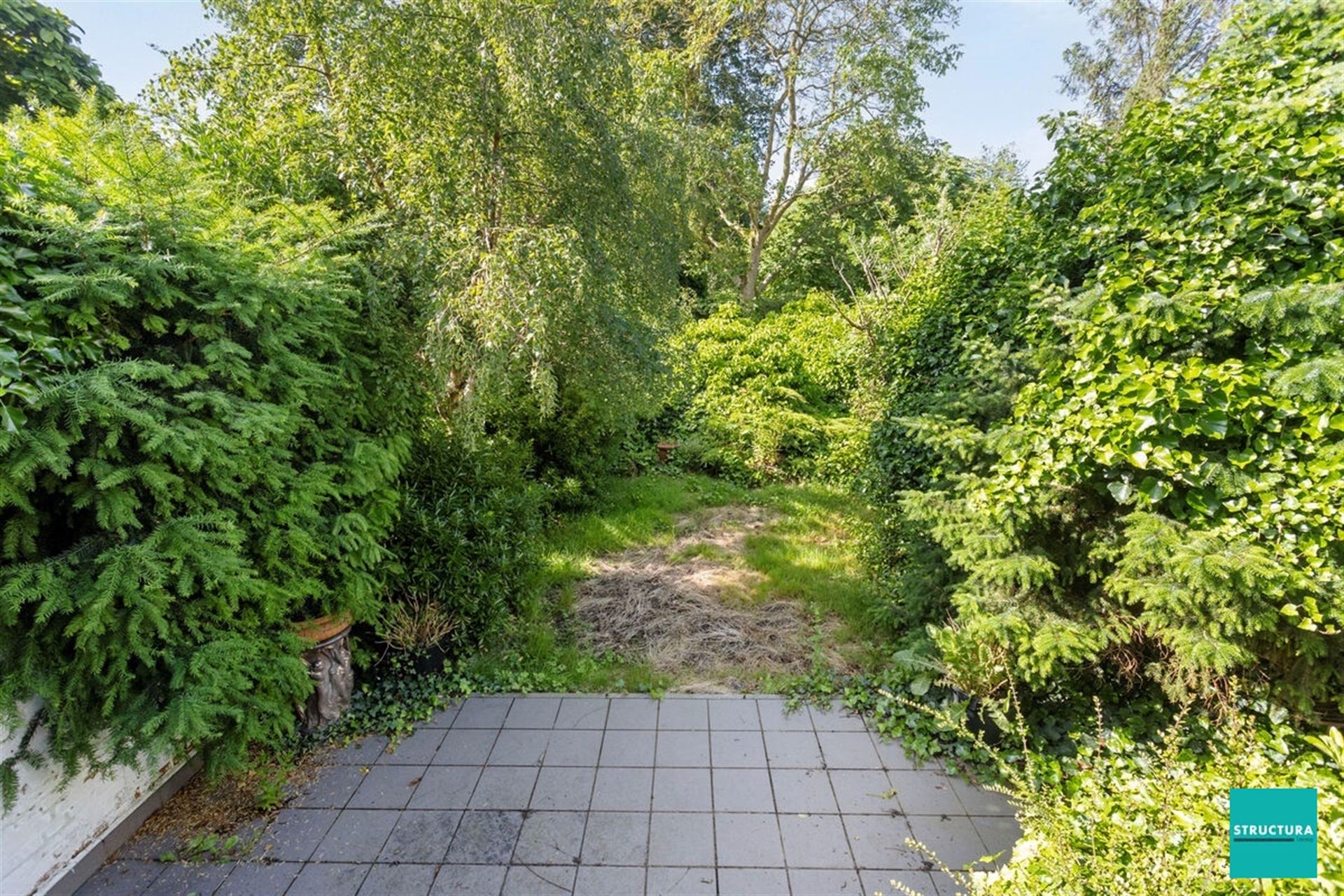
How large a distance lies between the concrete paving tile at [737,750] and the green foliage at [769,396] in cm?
327

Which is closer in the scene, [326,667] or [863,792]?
[863,792]

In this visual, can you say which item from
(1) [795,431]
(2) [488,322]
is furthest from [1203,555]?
(1) [795,431]

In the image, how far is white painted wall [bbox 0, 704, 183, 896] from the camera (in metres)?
1.79

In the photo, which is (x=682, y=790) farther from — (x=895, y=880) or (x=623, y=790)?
(x=895, y=880)

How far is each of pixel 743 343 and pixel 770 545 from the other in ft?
14.8

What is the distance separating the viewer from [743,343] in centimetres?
885

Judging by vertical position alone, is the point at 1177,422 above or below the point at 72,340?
below

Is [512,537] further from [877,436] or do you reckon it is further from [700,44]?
[700,44]

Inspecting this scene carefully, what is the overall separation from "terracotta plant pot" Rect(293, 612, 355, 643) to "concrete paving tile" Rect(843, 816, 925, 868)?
2.42m

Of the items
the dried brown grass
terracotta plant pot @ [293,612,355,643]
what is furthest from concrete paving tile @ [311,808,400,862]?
the dried brown grass

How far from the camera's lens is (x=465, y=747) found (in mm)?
2707

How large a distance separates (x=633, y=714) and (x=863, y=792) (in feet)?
3.73

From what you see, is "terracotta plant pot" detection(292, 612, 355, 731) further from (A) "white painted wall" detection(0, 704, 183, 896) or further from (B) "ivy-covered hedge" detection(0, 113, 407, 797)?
(A) "white painted wall" detection(0, 704, 183, 896)

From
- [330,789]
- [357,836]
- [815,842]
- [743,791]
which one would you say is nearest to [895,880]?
[815,842]
